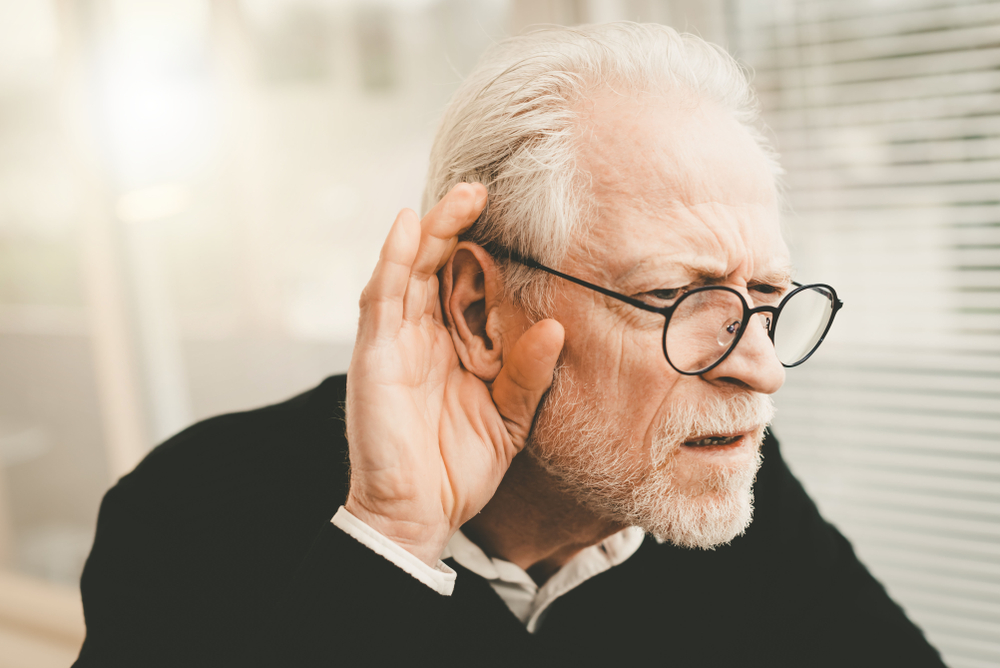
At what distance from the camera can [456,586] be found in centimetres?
110

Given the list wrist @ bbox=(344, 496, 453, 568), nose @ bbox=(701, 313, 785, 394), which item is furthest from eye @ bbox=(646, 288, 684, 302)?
wrist @ bbox=(344, 496, 453, 568)

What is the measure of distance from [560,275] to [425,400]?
30 cm

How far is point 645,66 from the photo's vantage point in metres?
1.09

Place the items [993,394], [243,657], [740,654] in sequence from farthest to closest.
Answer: [993,394], [740,654], [243,657]

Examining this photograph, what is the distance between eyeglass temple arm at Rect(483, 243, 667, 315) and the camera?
97 centimetres

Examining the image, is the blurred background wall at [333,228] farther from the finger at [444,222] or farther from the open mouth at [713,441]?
the finger at [444,222]

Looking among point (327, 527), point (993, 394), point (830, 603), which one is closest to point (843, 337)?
point (993, 394)

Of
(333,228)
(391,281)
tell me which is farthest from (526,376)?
(333,228)

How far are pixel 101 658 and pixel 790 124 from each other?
6.41ft

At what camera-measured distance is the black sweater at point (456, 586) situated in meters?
1.10

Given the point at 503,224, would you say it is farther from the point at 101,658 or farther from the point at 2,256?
the point at 2,256

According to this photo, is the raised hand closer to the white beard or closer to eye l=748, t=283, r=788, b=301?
the white beard

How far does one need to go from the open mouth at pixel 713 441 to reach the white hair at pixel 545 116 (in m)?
0.34

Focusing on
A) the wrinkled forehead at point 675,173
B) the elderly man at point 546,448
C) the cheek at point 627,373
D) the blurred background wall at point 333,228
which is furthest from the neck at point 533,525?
the blurred background wall at point 333,228
